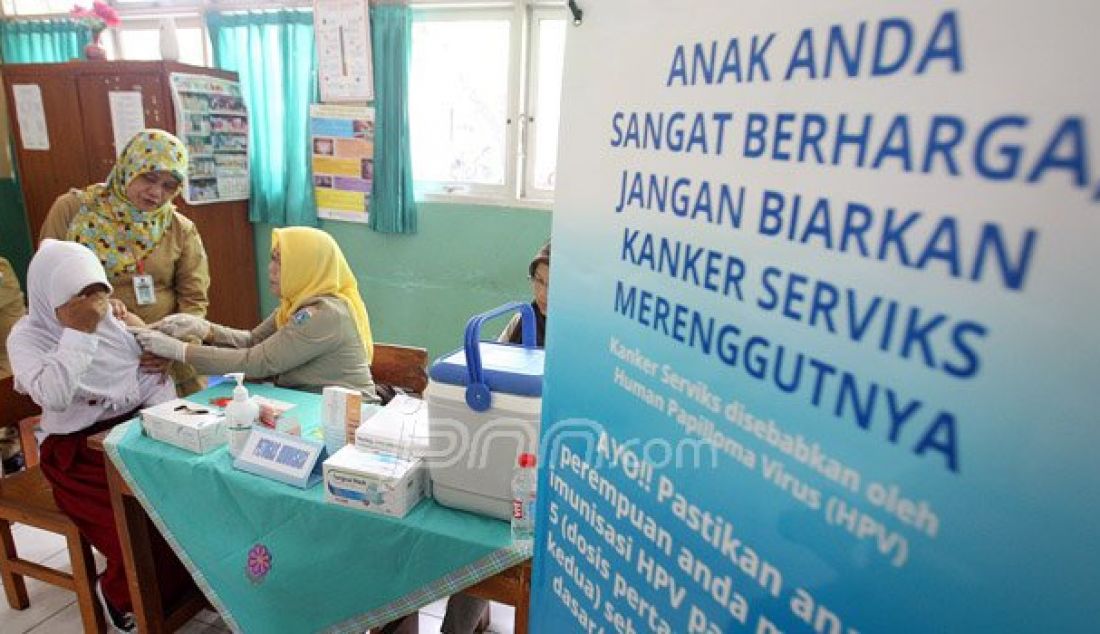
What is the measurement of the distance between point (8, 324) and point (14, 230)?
1.82 metres

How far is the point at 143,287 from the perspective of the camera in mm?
2357

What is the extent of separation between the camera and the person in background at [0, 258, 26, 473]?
2.68 meters

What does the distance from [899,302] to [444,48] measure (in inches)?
124

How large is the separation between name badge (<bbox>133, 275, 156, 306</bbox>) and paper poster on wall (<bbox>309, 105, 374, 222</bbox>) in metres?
1.14

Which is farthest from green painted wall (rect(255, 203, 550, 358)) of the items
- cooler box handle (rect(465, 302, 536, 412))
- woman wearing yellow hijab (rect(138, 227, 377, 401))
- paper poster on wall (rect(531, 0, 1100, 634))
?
paper poster on wall (rect(531, 0, 1100, 634))

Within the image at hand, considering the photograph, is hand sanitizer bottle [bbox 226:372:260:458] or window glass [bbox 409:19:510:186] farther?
window glass [bbox 409:19:510:186]

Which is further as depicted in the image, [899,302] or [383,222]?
[383,222]

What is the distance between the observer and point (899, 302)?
0.44 metres

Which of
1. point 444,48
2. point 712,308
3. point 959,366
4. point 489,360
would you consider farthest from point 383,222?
point 959,366

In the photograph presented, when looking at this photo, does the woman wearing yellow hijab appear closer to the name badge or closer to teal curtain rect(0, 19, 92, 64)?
the name badge

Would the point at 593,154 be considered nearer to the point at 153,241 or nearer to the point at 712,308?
the point at 712,308

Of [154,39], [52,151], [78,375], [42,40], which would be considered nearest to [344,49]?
[154,39]

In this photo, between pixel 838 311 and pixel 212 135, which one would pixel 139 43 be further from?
pixel 838 311

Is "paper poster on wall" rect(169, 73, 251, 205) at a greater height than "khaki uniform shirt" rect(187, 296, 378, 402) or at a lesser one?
greater
